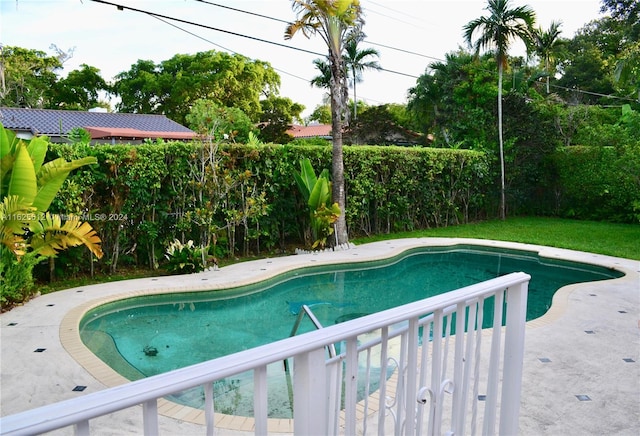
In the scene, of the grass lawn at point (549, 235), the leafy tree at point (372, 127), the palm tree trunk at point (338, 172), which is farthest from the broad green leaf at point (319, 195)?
the leafy tree at point (372, 127)

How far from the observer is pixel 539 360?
4.64 meters

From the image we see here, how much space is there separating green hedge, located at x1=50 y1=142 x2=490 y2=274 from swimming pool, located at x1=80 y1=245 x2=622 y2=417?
2.01 meters

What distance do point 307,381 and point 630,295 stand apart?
7.60 meters

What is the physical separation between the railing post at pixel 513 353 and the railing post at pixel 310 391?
113 cm

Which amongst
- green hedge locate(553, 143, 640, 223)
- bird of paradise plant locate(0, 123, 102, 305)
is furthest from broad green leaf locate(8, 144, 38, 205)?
green hedge locate(553, 143, 640, 223)

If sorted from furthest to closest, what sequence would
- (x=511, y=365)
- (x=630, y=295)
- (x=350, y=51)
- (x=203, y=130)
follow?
(x=350, y=51), (x=203, y=130), (x=630, y=295), (x=511, y=365)

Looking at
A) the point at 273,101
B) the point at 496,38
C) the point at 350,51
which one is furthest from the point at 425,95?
the point at 273,101

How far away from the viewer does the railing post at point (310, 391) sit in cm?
126

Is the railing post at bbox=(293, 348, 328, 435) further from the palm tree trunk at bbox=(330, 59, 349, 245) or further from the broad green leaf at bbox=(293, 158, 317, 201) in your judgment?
the palm tree trunk at bbox=(330, 59, 349, 245)

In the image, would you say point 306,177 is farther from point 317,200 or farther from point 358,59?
point 358,59

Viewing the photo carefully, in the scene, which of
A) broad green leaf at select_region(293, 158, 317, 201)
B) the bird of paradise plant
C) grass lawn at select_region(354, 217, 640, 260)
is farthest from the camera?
grass lawn at select_region(354, 217, 640, 260)

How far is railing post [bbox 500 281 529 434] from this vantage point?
2.06 m

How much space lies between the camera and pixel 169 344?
5.82 meters

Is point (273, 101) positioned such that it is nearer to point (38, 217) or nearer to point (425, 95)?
point (425, 95)
